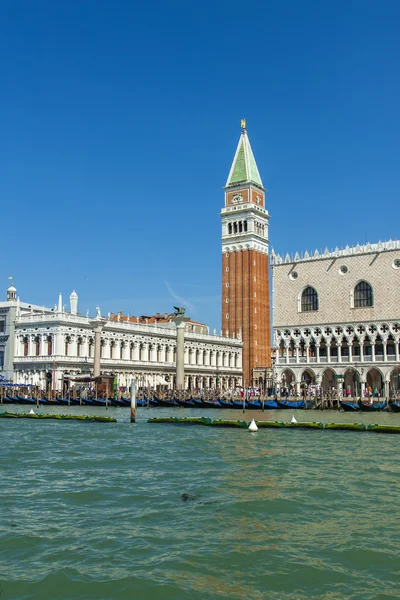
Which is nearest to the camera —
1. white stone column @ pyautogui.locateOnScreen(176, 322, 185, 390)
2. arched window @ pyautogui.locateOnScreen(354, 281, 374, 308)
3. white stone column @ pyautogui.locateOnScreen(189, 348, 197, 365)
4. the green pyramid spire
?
white stone column @ pyautogui.locateOnScreen(176, 322, 185, 390)

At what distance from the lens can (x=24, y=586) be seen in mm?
7199

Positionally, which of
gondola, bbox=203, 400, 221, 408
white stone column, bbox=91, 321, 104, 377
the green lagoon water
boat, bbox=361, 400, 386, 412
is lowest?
the green lagoon water

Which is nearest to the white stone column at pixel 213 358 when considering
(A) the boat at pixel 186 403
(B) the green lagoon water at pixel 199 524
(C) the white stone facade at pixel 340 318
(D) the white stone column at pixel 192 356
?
(D) the white stone column at pixel 192 356

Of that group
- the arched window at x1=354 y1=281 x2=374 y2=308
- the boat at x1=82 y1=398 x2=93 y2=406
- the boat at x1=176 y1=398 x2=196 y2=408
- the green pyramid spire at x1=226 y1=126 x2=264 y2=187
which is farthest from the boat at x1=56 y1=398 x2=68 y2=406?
the green pyramid spire at x1=226 y1=126 x2=264 y2=187

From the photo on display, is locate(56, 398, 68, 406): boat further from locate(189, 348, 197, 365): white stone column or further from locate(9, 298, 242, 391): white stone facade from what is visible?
locate(189, 348, 197, 365): white stone column

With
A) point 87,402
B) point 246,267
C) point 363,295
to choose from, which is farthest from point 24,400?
point 246,267

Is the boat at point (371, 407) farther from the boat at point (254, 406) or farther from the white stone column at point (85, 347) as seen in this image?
the white stone column at point (85, 347)

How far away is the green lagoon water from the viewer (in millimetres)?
7312

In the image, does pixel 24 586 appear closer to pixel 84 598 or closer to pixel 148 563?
pixel 84 598

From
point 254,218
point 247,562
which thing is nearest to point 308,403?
point 254,218

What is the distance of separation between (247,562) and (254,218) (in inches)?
2387

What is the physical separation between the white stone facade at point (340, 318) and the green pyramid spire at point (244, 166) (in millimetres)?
18457

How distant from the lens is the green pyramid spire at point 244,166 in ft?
227

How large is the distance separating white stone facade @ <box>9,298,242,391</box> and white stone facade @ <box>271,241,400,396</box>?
1093 centimetres
